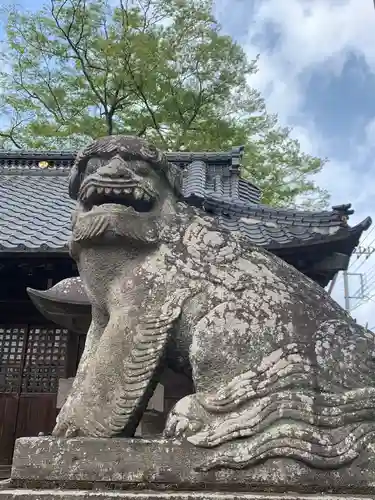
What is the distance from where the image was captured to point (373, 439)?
1.82 m

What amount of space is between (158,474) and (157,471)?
0.01 m

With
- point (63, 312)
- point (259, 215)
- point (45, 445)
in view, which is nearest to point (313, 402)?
point (45, 445)

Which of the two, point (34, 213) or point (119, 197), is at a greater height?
point (34, 213)

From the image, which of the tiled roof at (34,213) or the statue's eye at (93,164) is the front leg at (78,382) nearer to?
the statue's eye at (93,164)

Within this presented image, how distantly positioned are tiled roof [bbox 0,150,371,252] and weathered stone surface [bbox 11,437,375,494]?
1156mm

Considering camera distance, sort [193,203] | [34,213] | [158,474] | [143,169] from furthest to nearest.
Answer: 1. [34,213]
2. [193,203]
3. [143,169]
4. [158,474]

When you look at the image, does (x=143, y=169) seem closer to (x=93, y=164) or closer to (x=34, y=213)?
(x=93, y=164)

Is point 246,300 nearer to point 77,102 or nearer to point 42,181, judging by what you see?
point 42,181

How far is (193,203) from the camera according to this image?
643 centimetres

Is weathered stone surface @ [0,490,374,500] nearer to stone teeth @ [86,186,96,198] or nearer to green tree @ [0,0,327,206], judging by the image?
stone teeth @ [86,186,96,198]

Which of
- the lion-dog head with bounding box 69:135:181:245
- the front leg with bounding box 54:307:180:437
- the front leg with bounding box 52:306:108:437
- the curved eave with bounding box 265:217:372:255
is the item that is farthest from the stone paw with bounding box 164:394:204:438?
the curved eave with bounding box 265:217:372:255

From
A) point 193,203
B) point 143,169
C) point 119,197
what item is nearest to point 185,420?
point 119,197

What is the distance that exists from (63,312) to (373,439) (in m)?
3.30

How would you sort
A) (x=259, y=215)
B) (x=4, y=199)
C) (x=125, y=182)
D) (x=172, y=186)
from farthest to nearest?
(x=4, y=199) → (x=259, y=215) → (x=172, y=186) → (x=125, y=182)
